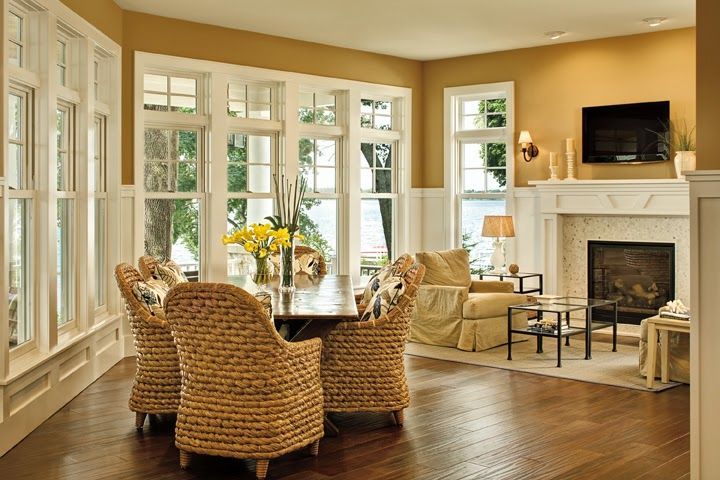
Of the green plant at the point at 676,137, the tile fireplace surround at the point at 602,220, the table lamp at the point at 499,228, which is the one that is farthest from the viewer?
the table lamp at the point at 499,228

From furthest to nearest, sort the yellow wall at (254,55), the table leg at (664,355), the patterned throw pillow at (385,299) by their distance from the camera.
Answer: the yellow wall at (254,55) → the table leg at (664,355) → the patterned throw pillow at (385,299)

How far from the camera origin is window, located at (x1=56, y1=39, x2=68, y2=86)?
5.86m

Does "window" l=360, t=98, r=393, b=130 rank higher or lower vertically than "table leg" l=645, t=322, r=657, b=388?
higher

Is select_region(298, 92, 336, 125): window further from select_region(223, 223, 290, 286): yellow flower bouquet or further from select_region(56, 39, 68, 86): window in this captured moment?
select_region(223, 223, 290, 286): yellow flower bouquet

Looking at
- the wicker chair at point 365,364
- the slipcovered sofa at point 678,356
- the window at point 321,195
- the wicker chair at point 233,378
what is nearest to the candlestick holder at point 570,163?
the window at point 321,195

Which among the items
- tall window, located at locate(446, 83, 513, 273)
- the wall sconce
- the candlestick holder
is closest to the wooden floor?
the candlestick holder

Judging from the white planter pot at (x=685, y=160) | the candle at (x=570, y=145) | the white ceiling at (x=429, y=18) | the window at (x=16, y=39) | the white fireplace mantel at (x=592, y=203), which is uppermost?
the white ceiling at (x=429, y=18)

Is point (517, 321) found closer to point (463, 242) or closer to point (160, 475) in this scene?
point (463, 242)

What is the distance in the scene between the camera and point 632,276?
8.55m

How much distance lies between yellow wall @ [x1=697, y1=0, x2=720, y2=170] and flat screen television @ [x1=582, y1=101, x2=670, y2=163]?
4.76 metres

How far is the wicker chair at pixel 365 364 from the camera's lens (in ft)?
15.8

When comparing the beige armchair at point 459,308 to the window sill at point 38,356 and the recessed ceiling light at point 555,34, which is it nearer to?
the recessed ceiling light at point 555,34

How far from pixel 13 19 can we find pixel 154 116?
244 cm

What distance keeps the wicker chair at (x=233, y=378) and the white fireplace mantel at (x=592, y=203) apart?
5.01 meters
